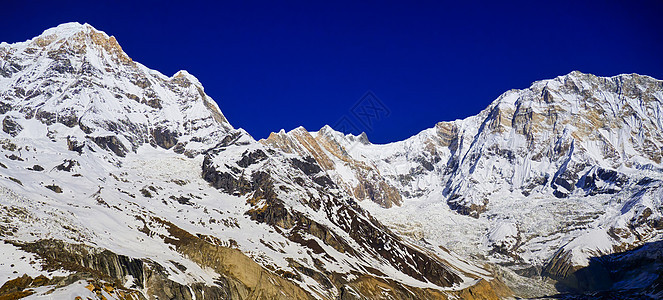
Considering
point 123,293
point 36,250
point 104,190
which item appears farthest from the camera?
point 104,190

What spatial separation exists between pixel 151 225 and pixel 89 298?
8984 centimetres

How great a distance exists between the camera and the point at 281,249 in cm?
18312

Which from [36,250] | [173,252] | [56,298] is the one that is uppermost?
[173,252]

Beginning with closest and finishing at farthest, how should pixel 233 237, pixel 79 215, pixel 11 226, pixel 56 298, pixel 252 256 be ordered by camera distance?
pixel 56 298 → pixel 11 226 → pixel 79 215 → pixel 252 256 → pixel 233 237

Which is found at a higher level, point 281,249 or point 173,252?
point 281,249

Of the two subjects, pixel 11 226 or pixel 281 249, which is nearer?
pixel 11 226

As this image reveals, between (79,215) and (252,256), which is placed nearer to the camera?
(79,215)

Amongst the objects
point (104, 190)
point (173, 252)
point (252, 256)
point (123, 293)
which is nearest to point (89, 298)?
point (123, 293)

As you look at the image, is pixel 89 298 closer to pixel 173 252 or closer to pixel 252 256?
pixel 173 252

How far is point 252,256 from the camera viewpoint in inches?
6471

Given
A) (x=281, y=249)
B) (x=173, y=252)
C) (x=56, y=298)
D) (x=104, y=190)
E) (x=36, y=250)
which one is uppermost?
(x=104, y=190)

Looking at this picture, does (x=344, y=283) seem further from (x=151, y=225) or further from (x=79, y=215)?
(x=79, y=215)

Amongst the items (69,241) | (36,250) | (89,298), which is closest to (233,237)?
(69,241)

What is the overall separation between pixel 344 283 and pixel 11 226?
94.3 metres
